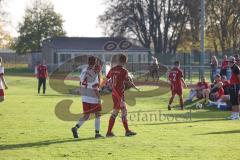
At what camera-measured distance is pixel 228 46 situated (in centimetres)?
6775

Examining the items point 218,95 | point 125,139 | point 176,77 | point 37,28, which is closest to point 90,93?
point 125,139

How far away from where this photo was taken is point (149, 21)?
79500mm

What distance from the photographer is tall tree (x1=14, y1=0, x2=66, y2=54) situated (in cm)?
9062

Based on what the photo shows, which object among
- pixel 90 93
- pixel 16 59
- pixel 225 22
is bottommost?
pixel 90 93

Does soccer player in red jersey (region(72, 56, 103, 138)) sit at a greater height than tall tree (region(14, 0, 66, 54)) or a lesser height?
lesser

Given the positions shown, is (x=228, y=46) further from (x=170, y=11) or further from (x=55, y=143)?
(x=55, y=143)

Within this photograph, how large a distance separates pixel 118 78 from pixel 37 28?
260ft

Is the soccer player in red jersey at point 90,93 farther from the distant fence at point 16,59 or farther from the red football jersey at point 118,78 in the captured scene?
the distant fence at point 16,59

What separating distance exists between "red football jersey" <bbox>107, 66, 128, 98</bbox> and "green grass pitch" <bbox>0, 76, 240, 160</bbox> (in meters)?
1.07

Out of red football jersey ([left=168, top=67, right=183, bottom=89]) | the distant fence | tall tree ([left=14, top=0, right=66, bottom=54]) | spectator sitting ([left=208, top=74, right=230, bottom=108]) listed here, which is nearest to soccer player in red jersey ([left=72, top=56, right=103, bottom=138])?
red football jersey ([left=168, top=67, right=183, bottom=89])

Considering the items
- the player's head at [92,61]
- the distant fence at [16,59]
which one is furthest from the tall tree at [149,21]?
the player's head at [92,61]

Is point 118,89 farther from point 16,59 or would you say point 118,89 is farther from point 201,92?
point 16,59

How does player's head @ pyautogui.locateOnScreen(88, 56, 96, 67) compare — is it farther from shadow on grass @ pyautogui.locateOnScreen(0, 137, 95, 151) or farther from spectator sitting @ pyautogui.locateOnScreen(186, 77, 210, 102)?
spectator sitting @ pyautogui.locateOnScreen(186, 77, 210, 102)

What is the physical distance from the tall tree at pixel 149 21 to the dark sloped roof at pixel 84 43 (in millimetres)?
2344
